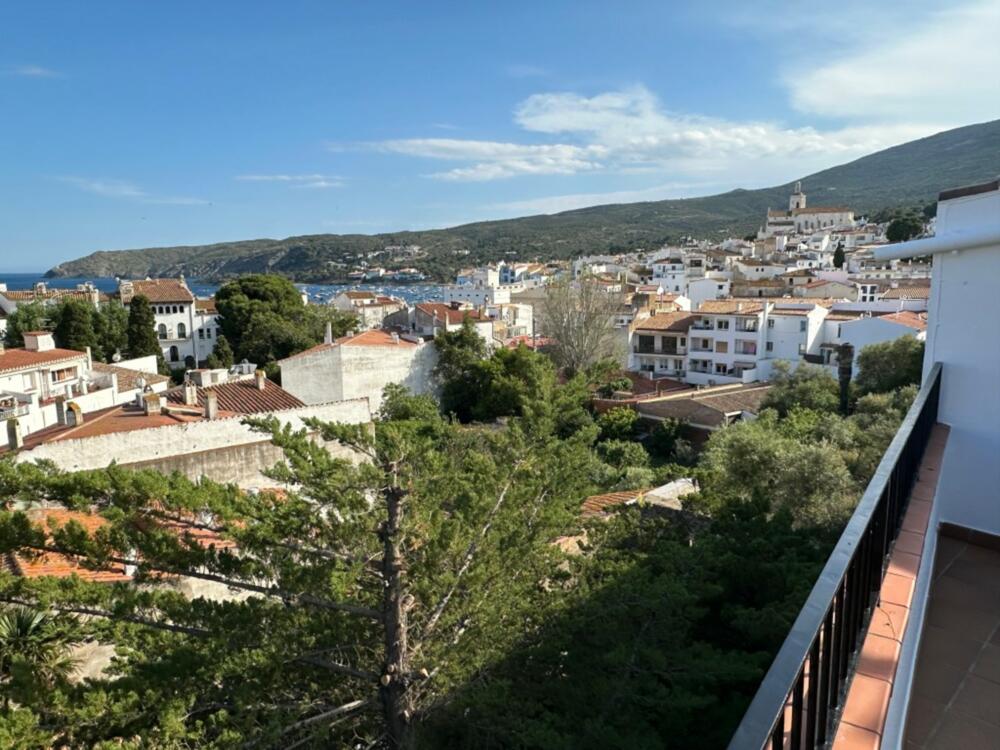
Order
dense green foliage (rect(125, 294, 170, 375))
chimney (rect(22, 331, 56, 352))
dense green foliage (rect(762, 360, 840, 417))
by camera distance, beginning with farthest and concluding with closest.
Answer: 1. dense green foliage (rect(125, 294, 170, 375))
2. chimney (rect(22, 331, 56, 352))
3. dense green foliage (rect(762, 360, 840, 417))

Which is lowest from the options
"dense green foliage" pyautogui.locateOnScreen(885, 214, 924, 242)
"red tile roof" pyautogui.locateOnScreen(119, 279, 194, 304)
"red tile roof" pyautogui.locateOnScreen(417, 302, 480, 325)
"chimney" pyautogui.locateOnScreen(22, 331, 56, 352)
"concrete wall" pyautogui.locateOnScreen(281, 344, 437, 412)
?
"concrete wall" pyautogui.locateOnScreen(281, 344, 437, 412)

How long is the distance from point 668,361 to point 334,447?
2699cm

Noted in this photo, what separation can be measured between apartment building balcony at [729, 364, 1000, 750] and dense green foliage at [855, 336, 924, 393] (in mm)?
20529

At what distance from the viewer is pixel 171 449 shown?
1469 cm

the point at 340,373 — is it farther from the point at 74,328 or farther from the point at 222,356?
the point at 74,328

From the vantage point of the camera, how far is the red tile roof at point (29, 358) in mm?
22812

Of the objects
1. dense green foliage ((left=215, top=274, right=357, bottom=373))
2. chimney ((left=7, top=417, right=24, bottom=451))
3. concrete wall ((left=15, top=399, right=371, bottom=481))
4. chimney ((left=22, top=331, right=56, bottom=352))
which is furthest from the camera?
dense green foliage ((left=215, top=274, right=357, bottom=373))

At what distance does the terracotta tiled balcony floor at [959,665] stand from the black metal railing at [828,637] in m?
0.49

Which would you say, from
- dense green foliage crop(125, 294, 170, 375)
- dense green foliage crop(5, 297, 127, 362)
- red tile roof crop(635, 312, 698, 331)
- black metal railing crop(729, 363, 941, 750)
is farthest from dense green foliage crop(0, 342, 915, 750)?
dense green foliage crop(125, 294, 170, 375)

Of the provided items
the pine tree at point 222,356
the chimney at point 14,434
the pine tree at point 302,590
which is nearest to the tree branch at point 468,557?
the pine tree at point 302,590

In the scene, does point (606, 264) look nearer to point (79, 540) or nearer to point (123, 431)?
point (123, 431)

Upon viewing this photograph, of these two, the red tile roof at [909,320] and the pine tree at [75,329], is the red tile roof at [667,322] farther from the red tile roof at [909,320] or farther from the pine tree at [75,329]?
the pine tree at [75,329]

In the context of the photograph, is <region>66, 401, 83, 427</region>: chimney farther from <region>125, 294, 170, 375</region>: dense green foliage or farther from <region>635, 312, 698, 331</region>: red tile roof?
<region>635, 312, 698, 331</region>: red tile roof

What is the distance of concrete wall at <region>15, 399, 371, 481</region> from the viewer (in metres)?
13.1
